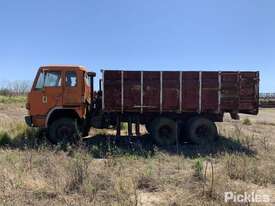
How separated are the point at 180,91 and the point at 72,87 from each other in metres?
3.82

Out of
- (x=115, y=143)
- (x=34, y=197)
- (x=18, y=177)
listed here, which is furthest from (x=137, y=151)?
(x=34, y=197)

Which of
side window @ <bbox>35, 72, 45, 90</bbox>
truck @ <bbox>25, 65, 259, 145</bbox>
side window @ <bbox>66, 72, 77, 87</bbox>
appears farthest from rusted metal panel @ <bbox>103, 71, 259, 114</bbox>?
side window @ <bbox>35, 72, 45, 90</bbox>

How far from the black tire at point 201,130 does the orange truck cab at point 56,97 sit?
3977 mm

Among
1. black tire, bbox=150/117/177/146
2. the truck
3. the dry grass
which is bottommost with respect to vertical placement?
the dry grass

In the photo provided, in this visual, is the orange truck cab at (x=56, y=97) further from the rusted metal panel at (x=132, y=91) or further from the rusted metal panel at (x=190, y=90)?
the rusted metal panel at (x=190, y=90)

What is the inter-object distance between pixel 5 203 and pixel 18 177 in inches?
72.4

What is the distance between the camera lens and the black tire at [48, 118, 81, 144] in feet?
49.1

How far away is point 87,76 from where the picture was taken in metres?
15.6

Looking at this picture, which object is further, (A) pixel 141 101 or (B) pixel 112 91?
(A) pixel 141 101

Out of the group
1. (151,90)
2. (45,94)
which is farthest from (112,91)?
(45,94)

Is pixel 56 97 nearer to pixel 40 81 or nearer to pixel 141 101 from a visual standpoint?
pixel 40 81

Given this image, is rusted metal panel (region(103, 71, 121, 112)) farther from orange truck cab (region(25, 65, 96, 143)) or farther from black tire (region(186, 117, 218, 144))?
black tire (region(186, 117, 218, 144))

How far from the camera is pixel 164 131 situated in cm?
1563

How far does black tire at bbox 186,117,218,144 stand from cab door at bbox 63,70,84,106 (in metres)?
4.14
